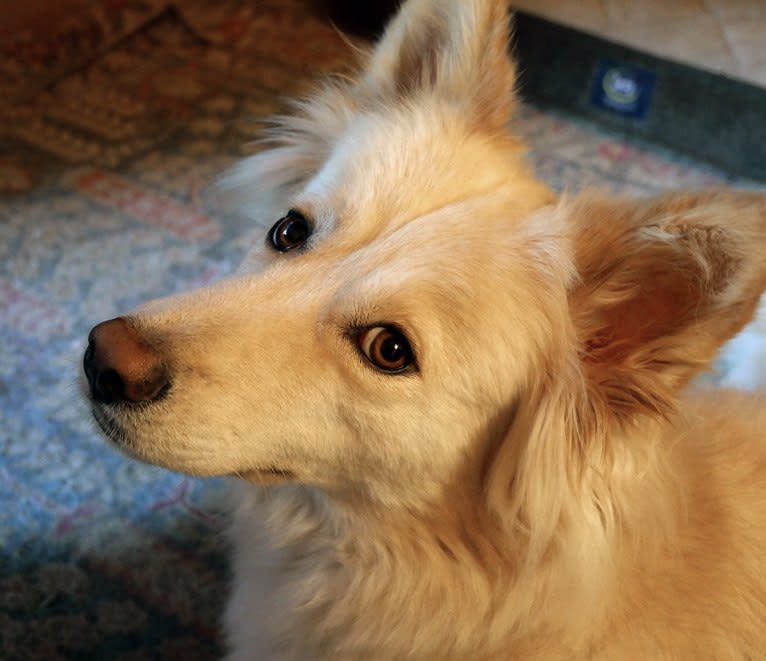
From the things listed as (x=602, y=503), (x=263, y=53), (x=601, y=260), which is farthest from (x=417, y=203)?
(x=263, y=53)

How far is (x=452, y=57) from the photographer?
1406mm

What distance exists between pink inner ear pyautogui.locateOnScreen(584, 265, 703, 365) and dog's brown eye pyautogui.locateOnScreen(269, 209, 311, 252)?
0.48 metres

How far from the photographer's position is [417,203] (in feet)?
4.11

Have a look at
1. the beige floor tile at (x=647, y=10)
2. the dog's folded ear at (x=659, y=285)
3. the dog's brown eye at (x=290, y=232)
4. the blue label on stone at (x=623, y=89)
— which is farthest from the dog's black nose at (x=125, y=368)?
the beige floor tile at (x=647, y=10)

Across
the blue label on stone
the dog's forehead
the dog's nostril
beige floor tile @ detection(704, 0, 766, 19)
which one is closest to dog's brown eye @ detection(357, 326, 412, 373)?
the dog's forehead

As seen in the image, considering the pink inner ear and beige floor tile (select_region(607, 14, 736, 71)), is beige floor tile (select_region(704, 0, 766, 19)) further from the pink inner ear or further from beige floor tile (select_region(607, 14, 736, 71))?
the pink inner ear

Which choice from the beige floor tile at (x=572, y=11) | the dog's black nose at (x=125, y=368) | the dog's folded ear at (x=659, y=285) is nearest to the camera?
the dog's folded ear at (x=659, y=285)

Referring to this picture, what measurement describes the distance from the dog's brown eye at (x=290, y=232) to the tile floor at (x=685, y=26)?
205 cm

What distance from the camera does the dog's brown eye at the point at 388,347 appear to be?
1.14m

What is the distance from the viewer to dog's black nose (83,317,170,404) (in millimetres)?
1085

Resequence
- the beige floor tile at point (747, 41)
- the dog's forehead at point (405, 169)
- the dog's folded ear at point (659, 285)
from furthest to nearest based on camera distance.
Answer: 1. the beige floor tile at point (747, 41)
2. the dog's forehead at point (405, 169)
3. the dog's folded ear at point (659, 285)

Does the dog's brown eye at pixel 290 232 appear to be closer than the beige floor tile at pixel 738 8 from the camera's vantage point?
Yes

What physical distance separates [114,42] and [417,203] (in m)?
2.41

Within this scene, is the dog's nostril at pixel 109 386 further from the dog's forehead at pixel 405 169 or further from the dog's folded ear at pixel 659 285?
the dog's folded ear at pixel 659 285
